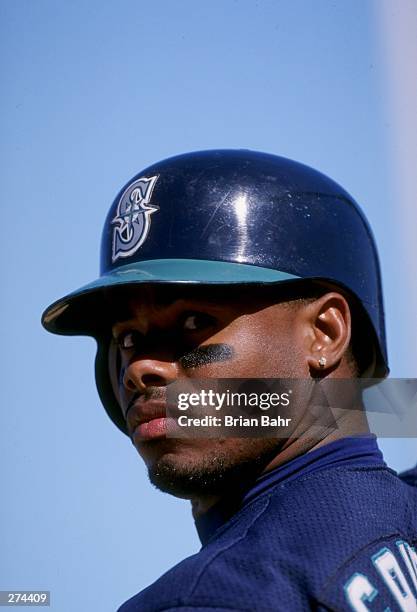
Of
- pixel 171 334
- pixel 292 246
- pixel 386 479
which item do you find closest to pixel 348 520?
pixel 386 479

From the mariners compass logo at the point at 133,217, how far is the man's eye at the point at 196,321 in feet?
1.39

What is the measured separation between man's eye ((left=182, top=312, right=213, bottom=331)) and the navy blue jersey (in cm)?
55

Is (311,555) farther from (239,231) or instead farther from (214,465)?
(239,231)

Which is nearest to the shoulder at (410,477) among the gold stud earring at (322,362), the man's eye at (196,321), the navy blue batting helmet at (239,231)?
the navy blue batting helmet at (239,231)

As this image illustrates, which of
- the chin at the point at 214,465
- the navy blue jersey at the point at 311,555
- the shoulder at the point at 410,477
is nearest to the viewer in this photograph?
the navy blue jersey at the point at 311,555

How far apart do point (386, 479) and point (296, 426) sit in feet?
1.05

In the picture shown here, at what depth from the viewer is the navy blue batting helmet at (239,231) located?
2785mm

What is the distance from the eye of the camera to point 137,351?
9.01ft

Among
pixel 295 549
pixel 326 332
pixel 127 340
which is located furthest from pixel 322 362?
pixel 295 549

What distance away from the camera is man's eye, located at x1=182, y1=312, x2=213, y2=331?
2637mm

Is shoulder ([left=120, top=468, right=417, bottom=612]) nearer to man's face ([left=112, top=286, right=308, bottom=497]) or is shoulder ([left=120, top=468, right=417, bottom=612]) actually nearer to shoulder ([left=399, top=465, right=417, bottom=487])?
man's face ([left=112, top=286, right=308, bottom=497])

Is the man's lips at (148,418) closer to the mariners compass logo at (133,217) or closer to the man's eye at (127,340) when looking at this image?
the man's eye at (127,340)

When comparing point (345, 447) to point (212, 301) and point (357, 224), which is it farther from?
point (357, 224)

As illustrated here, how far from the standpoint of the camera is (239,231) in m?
2.83
